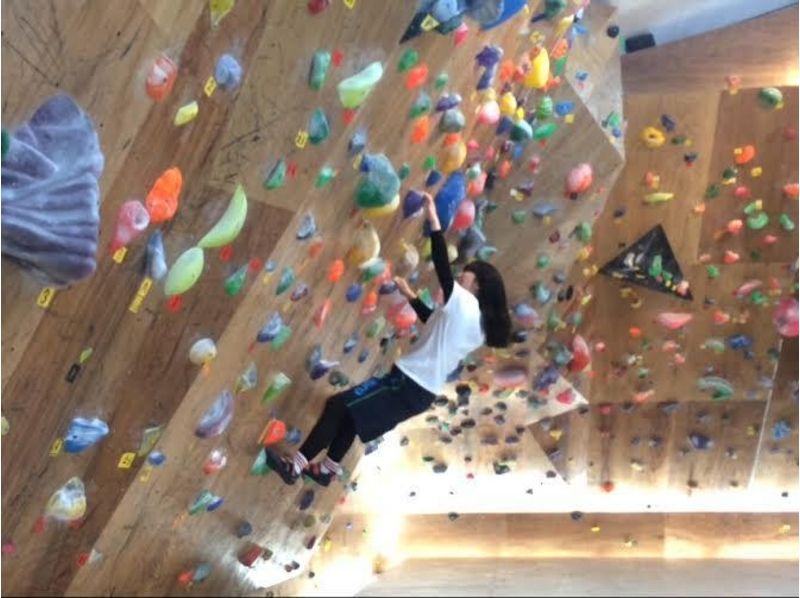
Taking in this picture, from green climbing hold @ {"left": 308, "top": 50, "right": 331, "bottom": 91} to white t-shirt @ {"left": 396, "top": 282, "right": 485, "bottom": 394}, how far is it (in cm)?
105

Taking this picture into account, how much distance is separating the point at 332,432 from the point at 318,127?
1.40m

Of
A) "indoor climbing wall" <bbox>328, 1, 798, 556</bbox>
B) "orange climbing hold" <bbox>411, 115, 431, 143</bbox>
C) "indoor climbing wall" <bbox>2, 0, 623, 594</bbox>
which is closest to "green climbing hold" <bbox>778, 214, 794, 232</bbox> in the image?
"indoor climbing wall" <bbox>328, 1, 798, 556</bbox>

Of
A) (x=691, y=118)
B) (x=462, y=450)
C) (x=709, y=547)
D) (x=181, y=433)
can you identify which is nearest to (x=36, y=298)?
(x=181, y=433)

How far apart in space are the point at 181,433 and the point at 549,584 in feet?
7.91

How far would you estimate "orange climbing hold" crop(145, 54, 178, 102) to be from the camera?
179cm

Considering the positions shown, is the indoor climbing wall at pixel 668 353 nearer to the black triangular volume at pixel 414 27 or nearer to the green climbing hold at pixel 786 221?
the green climbing hold at pixel 786 221

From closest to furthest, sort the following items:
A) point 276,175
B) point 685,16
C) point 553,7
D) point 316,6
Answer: point 316,6 → point 276,175 → point 553,7 → point 685,16

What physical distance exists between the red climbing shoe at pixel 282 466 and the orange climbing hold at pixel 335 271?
659mm

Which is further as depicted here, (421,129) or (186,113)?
(421,129)

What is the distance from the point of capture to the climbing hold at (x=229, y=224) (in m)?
2.12

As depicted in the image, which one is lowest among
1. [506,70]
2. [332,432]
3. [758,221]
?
[332,432]

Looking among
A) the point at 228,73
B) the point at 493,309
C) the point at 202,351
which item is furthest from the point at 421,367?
the point at 228,73

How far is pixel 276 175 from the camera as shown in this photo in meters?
2.25

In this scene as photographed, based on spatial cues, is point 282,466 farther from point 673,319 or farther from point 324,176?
point 673,319
